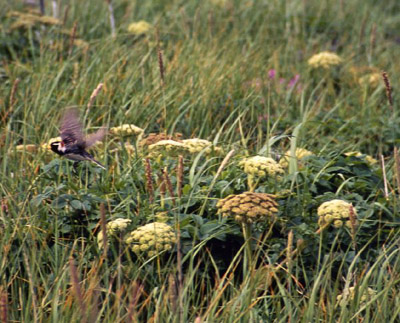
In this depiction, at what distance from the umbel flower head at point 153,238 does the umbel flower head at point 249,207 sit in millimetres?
230

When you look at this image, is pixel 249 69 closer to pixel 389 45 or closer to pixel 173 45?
pixel 173 45

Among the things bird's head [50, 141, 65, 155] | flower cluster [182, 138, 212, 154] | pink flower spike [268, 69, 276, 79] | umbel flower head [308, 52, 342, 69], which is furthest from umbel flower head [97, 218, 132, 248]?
umbel flower head [308, 52, 342, 69]

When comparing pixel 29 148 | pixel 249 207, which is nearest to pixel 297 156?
pixel 249 207

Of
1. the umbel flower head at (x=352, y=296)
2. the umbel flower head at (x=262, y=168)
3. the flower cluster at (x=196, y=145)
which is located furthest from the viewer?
the flower cluster at (x=196, y=145)

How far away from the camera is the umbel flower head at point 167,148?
3.36 metres

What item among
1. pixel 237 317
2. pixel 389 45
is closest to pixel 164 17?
pixel 389 45

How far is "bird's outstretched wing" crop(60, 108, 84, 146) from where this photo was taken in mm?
3326

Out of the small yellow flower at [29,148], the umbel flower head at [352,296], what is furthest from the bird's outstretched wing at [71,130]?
the umbel flower head at [352,296]

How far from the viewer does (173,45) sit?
5.83 m

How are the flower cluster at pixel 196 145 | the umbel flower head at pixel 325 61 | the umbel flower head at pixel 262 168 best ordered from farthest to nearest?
the umbel flower head at pixel 325 61 → the flower cluster at pixel 196 145 → the umbel flower head at pixel 262 168

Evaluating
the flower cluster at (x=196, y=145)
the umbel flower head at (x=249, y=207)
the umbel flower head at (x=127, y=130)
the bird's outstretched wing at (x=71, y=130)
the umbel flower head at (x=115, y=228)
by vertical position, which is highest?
the bird's outstretched wing at (x=71, y=130)

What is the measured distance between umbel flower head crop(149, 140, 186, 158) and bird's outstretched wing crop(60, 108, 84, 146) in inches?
13.2

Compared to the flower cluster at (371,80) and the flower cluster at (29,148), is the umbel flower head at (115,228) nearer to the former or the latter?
the flower cluster at (29,148)

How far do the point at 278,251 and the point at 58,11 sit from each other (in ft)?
12.7
